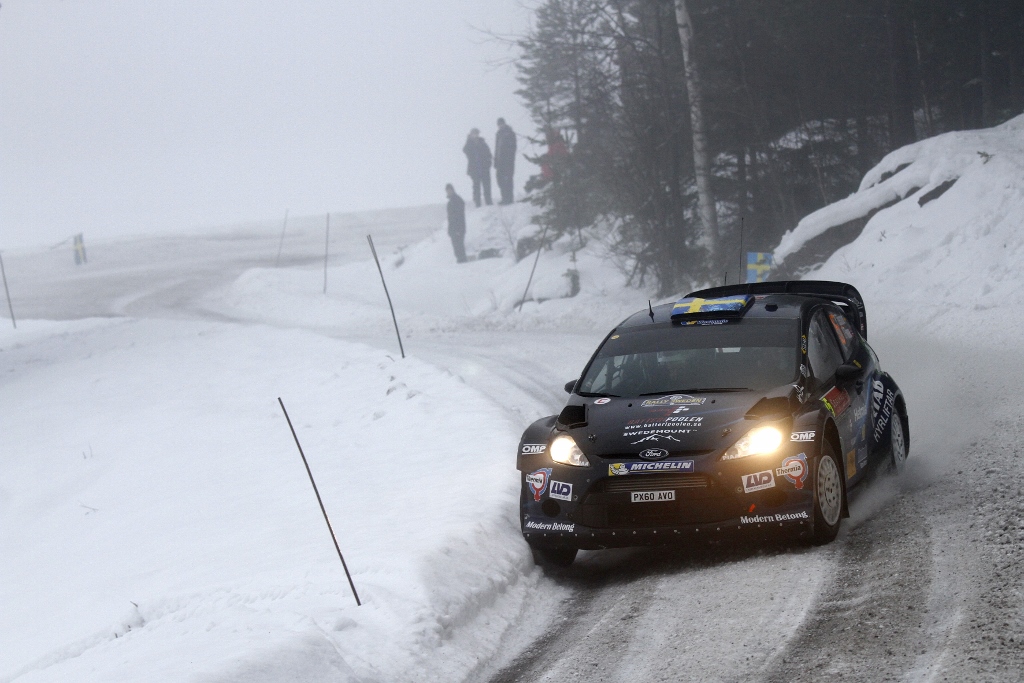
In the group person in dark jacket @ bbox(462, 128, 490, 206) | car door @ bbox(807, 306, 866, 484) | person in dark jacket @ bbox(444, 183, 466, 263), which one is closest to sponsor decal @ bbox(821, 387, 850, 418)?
car door @ bbox(807, 306, 866, 484)

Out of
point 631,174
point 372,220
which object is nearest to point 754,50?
point 631,174

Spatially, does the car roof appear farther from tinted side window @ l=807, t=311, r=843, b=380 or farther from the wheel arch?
the wheel arch

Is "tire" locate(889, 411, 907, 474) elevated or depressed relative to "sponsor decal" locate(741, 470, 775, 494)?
depressed

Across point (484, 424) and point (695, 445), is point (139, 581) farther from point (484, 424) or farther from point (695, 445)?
point (695, 445)

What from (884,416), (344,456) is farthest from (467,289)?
(884,416)

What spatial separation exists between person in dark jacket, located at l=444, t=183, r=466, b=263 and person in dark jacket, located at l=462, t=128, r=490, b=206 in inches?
117

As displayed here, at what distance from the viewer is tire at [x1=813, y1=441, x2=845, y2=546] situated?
18.8 ft

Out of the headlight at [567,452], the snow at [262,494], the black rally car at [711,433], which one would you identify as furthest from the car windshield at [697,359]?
the snow at [262,494]

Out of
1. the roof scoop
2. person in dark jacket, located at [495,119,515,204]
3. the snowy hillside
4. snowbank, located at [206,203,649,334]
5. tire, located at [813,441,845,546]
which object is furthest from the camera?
person in dark jacket, located at [495,119,515,204]

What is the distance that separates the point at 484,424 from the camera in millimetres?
11297

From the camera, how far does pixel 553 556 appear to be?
20.9 ft

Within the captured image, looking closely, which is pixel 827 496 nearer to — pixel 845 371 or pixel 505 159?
pixel 845 371

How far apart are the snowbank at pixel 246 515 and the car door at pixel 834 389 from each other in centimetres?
212

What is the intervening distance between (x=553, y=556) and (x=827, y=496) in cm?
169
